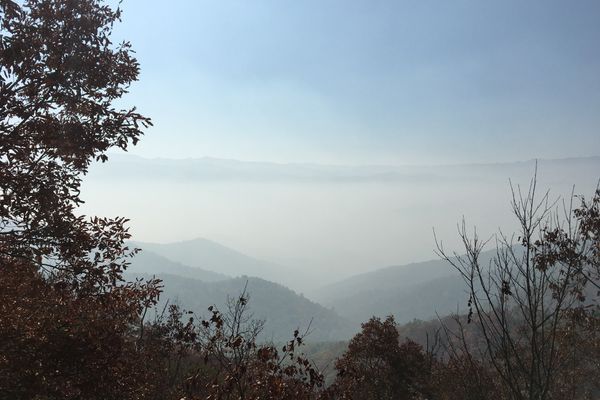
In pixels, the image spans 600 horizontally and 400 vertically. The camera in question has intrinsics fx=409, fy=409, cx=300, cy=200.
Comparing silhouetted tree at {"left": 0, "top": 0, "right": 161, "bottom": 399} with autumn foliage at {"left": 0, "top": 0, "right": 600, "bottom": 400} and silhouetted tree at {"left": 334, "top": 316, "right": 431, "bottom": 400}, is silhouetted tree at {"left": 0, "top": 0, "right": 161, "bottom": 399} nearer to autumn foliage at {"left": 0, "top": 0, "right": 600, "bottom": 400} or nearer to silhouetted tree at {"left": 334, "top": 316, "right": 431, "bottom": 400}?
autumn foliage at {"left": 0, "top": 0, "right": 600, "bottom": 400}

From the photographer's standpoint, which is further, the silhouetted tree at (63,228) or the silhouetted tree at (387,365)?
the silhouetted tree at (387,365)

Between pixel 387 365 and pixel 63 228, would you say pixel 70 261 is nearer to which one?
pixel 63 228

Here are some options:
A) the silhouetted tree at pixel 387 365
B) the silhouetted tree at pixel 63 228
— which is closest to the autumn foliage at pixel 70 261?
the silhouetted tree at pixel 63 228

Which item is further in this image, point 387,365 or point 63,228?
point 387,365

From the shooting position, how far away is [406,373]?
21.7m

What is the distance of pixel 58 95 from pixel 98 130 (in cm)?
90

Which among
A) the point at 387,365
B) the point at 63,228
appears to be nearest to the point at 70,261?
the point at 63,228

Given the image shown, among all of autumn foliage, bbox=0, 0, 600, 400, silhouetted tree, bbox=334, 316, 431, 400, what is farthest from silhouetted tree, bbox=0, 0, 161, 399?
silhouetted tree, bbox=334, 316, 431, 400

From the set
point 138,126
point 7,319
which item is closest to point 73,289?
point 7,319

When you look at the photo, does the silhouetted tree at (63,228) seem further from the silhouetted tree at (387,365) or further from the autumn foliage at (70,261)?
the silhouetted tree at (387,365)

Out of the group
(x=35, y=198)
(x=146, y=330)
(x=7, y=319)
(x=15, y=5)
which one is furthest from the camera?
(x=146, y=330)

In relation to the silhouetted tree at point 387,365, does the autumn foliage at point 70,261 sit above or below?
above

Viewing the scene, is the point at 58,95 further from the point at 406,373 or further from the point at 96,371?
the point at 406,373

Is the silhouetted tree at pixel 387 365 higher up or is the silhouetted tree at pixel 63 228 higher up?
the silhouetted tree at pixel 63 228
